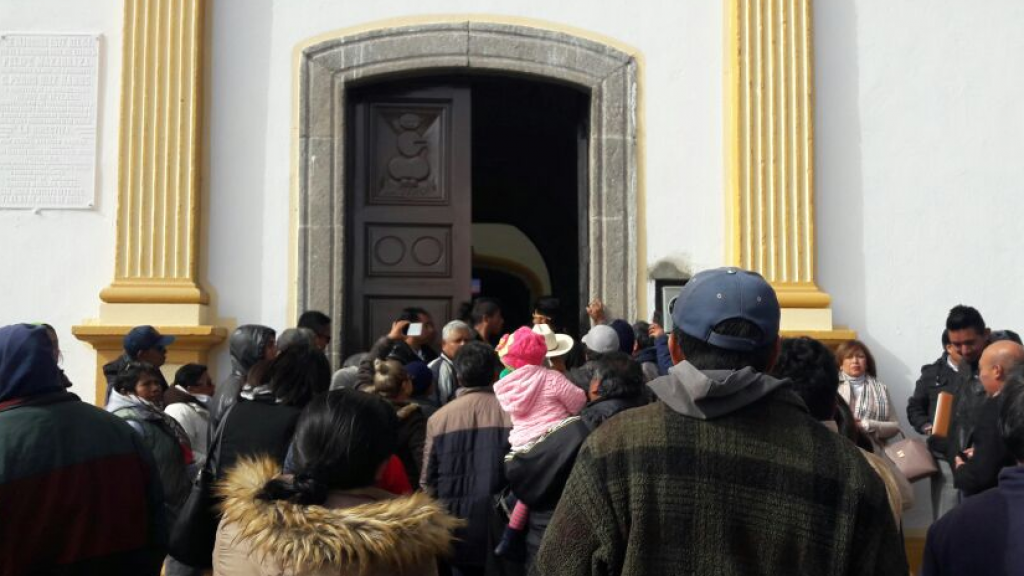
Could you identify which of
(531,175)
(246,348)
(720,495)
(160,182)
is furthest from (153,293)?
(531,175)

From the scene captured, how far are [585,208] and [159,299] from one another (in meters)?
3.04

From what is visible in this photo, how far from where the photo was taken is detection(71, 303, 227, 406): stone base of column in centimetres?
846

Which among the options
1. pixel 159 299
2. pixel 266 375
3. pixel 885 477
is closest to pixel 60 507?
pixel 266 375

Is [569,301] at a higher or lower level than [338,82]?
lower

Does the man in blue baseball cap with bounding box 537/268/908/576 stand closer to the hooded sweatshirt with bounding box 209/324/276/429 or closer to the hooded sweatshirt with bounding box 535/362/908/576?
the hooded sweatshirt with bounding box 535/362/908/576

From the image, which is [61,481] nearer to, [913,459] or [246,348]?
[246,348]

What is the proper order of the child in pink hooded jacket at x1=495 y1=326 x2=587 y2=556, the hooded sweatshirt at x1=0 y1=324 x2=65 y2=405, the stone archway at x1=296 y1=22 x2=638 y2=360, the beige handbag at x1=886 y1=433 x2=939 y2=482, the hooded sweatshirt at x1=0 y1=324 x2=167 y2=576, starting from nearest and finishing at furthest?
the hooded sweatshirt at x1=0 y1=324 x2=167 y2=576
the hooded sweatshirt at x1=0 y1=324 x2=65 y2=405
the child in pink hooded jacket at x1=495 y1=326 x2=587 y2=556
the beige handbag at x1=886 y1=433 x2=939 y2=482
the stone archway at x1=296 y1=22 x2=638 y2=360

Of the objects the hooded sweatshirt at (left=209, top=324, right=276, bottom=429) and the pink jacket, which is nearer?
the pink jacket

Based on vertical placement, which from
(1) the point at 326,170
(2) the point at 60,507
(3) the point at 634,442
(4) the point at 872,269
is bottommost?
(2) the point at 60,507

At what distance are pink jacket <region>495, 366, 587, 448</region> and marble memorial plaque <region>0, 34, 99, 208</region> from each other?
4763 millimetres

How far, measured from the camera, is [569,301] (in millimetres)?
15750

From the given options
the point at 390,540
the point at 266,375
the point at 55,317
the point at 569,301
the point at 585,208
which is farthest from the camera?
the point at 569,301

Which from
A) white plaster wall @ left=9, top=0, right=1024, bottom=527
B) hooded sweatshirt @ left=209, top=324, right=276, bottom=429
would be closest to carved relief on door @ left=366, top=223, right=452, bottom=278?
white plaster wall @ left=9, top=0, right=1024, bottom=527

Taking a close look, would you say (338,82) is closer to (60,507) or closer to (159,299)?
(159,299)
